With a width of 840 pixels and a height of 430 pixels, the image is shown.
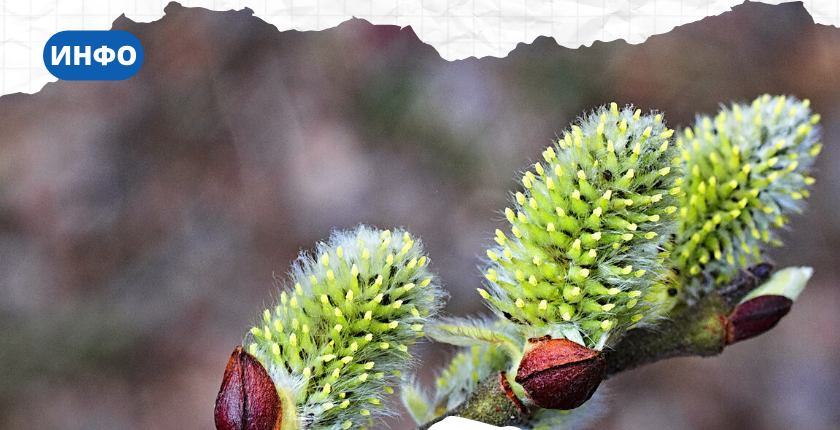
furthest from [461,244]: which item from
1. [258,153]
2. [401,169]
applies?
[258,153]

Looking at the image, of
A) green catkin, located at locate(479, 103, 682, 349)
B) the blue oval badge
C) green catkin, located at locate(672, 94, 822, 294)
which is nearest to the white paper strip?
the blue oval badge

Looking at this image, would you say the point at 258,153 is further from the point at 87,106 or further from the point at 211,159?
the point at 87,106

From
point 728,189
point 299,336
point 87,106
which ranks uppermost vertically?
point 87,106

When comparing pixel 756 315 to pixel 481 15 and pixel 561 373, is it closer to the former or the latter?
pixel 561 373

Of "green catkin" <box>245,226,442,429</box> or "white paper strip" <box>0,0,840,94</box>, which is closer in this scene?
"green catkin" <box>245,226,442,429</box>

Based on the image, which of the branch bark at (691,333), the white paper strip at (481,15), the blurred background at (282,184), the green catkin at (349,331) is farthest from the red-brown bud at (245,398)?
the blurred background at (282,184)

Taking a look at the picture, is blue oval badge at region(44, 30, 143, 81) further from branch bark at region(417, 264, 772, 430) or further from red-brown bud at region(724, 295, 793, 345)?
red-brown bud at region(724, 295, 793, 345)
